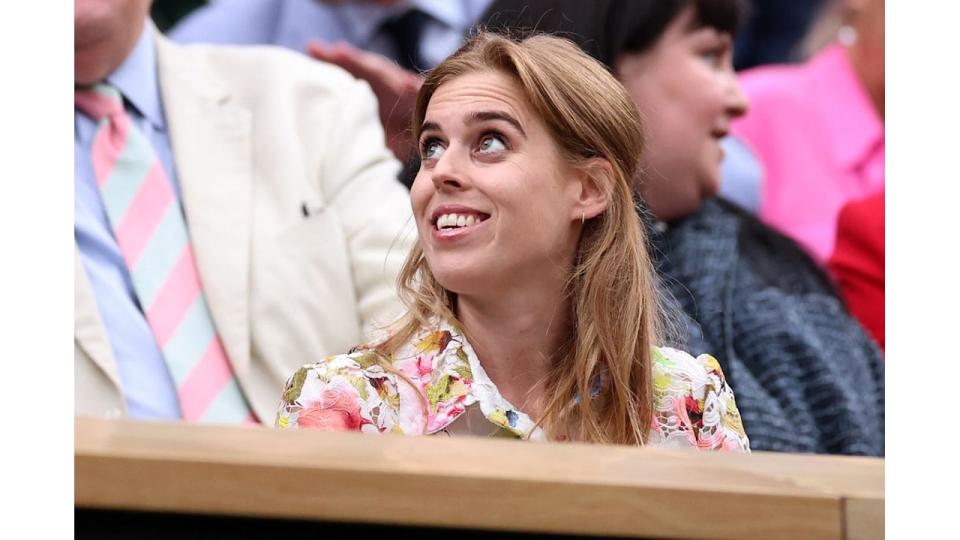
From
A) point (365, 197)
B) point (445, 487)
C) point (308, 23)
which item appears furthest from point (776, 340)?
point (445, 487)

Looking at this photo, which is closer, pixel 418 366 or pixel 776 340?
pixel 418 366

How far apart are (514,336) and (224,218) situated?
1.90 feet

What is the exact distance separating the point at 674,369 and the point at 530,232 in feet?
0.63

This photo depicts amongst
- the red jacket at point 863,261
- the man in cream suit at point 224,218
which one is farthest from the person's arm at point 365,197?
the red jacket at point 863,261

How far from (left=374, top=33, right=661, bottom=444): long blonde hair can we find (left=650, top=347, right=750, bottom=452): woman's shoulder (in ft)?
0.06

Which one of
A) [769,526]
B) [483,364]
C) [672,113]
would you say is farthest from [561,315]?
[672,113]

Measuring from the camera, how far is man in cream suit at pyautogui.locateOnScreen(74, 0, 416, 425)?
173 cm

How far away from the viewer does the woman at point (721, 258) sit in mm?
1978

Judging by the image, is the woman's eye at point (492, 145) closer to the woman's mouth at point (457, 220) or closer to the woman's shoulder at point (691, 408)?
the woman's mouth at point (457, 220)

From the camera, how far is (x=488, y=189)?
1.33 meters

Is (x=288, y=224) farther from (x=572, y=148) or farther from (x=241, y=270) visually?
(x=572, y=148)

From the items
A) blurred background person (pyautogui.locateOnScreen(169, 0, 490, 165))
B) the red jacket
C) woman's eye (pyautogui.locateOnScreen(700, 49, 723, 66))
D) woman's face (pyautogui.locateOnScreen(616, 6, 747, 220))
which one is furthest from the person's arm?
the red jacket

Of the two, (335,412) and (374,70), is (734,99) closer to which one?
(374,70)

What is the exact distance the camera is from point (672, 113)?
6.82 feet
